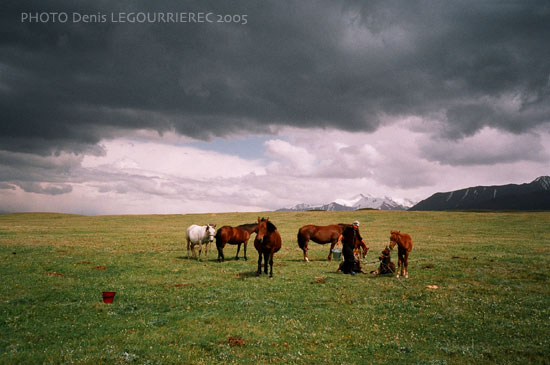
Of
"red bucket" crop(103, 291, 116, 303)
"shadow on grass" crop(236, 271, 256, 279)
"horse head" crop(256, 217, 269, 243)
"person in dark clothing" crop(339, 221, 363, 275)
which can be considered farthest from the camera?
"person in dark clothing" crop(339, 221, 363, 275)

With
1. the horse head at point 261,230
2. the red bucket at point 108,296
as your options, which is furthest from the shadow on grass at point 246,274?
the red bucket at point 108,296

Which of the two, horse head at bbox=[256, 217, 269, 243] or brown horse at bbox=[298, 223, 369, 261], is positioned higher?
horse head at bbox=[256, 217, 269, 243]

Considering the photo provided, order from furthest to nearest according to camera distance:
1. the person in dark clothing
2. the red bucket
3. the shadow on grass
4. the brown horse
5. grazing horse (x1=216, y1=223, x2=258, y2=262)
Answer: the brown horse
grazing horse (x1=216, y1=223, x2=258, y2=262)
the person in dark clothing
the shadow on grass
the red bucket

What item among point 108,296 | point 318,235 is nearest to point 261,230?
point 108,296

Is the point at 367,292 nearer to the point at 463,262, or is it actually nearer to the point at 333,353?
the point at 333,353

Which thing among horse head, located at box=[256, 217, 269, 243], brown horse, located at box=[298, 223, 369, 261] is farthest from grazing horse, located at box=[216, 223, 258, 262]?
horse head, located at box=[256, 217, 269, 243]

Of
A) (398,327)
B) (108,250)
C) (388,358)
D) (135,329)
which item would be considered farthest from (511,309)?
(108,250)

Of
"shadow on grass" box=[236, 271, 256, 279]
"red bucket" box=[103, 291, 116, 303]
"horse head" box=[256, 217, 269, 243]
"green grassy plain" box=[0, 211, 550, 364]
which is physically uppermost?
"horse head" box=[256, 217, 269, 243]

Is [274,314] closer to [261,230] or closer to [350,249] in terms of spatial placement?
[261,230]

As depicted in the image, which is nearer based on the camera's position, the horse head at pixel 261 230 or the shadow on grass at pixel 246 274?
the horse head at pixel 261 230

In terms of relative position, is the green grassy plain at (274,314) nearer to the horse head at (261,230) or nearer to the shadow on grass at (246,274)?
the shadow on grass at (246,274)

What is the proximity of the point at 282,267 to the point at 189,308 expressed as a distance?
34.4 feet

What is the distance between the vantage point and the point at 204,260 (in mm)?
26625

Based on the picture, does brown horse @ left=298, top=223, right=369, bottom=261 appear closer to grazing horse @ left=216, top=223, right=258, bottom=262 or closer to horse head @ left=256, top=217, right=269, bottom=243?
grazing horse @ left=216, top=223, right=258, bottom=262
